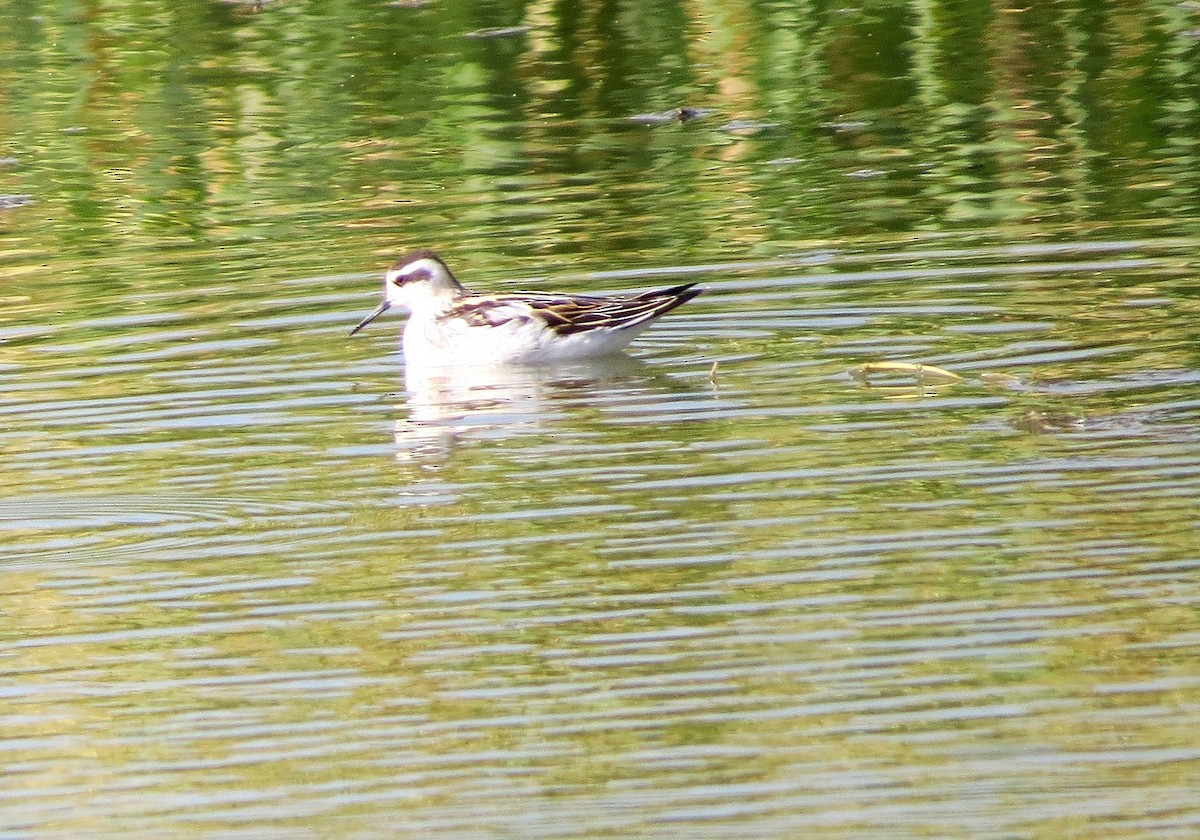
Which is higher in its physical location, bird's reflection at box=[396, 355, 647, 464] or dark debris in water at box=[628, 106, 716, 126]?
bird's reflection at box=[396, 355, 647, 464]

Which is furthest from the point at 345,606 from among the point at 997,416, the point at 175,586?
the point at 997,416

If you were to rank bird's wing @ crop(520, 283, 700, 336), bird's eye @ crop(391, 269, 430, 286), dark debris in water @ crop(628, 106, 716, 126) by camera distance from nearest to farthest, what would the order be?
bird's wing @ crop(520, 283, 700, 336)
bird's eye @ crop(391, 269, 430, 286)
dark debris in water @ crop(628, 106, 716, 126)

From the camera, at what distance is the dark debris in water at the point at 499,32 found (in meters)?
21.0

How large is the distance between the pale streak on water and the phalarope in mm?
223

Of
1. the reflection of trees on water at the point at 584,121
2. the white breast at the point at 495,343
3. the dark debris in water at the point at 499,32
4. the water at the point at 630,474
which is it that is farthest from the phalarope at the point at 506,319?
the dark debris in water at the point at 499,32

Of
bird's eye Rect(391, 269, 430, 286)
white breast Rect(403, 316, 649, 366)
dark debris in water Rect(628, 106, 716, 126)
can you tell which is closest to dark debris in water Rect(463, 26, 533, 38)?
dark debris in water Rect(628, 106, 716, 126)

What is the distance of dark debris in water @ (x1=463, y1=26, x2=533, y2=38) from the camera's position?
21.0 metres

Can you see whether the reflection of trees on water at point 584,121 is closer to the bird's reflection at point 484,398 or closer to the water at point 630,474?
the water at point 630,474

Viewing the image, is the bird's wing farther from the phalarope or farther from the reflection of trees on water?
the reflection of trees on water

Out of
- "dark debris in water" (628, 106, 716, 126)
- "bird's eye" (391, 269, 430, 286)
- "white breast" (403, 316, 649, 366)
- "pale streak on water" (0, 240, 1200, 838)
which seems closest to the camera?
"pale streak on water" (0, 240, 1200, 838)

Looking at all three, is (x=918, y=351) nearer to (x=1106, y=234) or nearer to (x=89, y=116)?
(x=1106, y=234)

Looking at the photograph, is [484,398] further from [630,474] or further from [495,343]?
[630,474]

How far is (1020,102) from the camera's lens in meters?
17.4

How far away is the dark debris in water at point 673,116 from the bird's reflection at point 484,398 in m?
6.34
